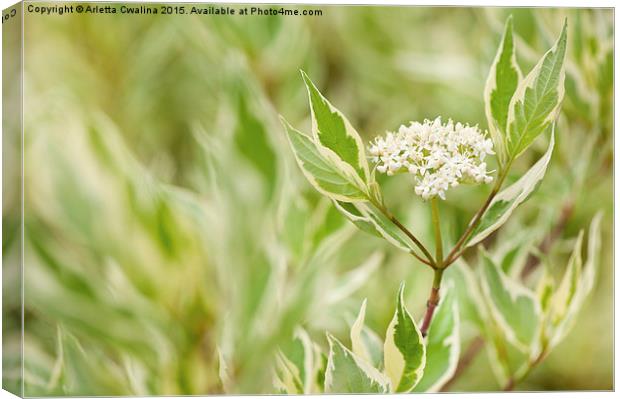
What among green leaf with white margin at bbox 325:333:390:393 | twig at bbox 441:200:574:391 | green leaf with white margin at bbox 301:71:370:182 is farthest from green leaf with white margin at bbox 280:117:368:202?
twig at bbox 441:200:574:391

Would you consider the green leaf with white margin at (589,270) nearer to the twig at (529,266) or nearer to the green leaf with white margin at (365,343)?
the twig at (529,266)

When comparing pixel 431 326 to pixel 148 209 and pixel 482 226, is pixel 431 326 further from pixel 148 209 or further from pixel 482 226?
pixel 148 209

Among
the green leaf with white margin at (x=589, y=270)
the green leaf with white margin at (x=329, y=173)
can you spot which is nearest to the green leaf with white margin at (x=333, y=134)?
the green leaf with white margin at (x=329, y=173)

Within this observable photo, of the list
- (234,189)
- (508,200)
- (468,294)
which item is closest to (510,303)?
(468,294)

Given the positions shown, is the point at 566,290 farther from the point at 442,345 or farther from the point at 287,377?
the point at 287,377

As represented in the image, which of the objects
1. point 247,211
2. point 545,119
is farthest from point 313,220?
point 545,119

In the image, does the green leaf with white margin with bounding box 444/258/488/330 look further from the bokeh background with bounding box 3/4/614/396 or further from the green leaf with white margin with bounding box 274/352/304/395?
the green leaf with white margin with bounding box 274/352/304/395
